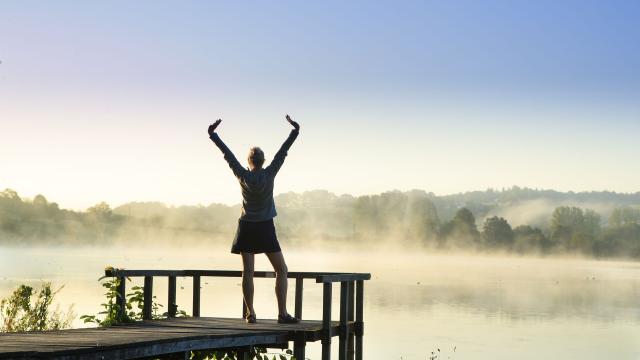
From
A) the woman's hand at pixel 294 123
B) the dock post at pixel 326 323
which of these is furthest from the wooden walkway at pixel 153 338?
the woman's hand at pixel 294 123

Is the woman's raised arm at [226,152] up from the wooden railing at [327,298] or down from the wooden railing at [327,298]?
up

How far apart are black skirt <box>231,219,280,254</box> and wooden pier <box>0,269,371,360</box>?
0.92m

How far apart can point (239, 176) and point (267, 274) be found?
115 inches

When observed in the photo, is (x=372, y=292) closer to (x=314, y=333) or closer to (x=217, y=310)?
(x=217, y=310)

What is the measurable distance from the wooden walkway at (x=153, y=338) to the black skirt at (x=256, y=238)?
37.5 inches

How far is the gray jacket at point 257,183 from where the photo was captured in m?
13.0

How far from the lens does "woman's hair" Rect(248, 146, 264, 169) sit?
13.1m

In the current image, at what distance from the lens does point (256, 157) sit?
43.2 feet

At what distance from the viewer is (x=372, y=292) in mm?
94062

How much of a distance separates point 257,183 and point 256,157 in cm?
34

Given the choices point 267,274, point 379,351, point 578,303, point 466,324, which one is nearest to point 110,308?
point 267,274

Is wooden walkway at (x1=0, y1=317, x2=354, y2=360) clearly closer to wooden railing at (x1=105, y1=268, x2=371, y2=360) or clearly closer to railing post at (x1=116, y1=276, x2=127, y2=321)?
wooden railing at (x1=105, y1=268, x2=371, y2=360)

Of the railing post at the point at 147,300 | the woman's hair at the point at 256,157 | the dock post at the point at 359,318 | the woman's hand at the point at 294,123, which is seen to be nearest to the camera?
the woman's hand at the point at 294,123

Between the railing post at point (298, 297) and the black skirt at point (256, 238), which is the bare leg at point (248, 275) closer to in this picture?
the black skirt at point (256, 238)
